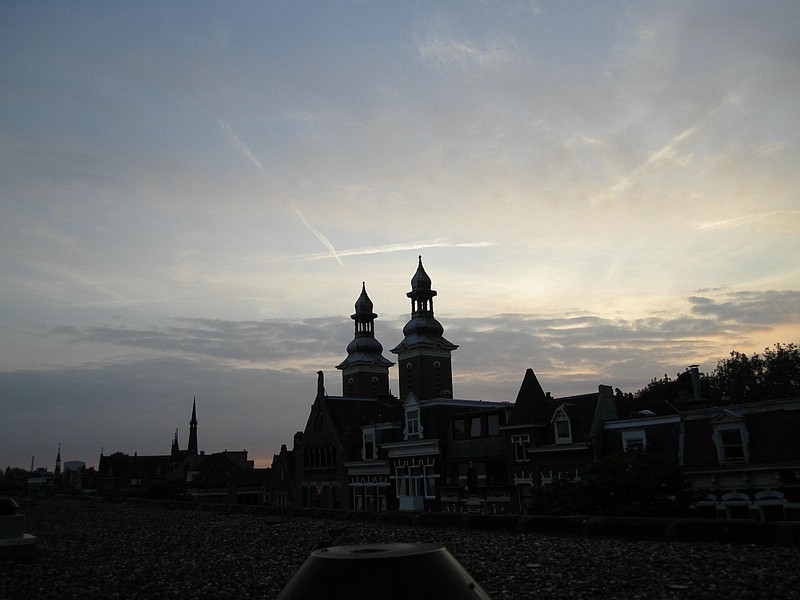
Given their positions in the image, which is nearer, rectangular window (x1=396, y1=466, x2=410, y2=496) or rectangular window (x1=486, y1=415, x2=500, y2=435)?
rectangular window (x1=486, y1=415, x2=500, y2=435)

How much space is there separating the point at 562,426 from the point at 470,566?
26126mm

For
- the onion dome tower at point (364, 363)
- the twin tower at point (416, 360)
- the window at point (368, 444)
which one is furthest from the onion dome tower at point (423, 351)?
the window at point (368, 444)

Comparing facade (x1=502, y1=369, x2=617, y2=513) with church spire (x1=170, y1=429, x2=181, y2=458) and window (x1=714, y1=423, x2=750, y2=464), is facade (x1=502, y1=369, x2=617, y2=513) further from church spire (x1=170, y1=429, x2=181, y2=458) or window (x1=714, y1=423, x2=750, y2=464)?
church spire (x1=170, y1=429, x2=181, y2=458)

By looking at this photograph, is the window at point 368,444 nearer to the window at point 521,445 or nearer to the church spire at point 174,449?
the window at point 521,445

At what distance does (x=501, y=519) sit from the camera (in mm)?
27469

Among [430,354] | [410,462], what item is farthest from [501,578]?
[430,354]

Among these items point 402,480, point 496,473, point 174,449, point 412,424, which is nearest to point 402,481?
point 402,480

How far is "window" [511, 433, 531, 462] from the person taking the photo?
45.9 meters

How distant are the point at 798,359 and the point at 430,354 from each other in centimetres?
4689

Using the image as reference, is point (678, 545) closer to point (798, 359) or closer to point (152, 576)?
point (152, 576)

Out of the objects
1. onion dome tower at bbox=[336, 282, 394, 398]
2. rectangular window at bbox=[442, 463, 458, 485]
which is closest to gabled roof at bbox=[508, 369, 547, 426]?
rectangular window at bbox=[442, 463, 458, 485]

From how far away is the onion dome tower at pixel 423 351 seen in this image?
96.0 metres

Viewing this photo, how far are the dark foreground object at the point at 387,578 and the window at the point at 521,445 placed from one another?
42342 mm

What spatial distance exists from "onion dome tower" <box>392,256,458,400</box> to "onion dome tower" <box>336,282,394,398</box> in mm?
10235
